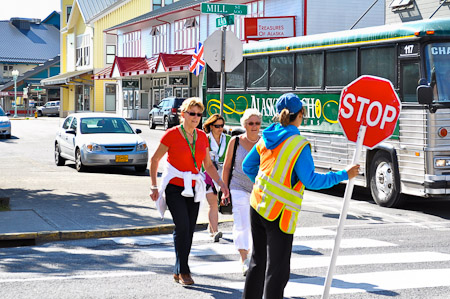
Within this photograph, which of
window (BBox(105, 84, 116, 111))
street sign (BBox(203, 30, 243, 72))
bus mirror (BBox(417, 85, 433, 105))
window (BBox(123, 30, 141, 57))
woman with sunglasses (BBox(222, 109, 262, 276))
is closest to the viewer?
woman with sunglasses (BBox(222, 109, 262, 276))

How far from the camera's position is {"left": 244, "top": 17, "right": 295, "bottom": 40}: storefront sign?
3288cm

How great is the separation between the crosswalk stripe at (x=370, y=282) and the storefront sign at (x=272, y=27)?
25472mm

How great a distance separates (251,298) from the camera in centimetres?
572

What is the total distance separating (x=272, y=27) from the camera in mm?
33656

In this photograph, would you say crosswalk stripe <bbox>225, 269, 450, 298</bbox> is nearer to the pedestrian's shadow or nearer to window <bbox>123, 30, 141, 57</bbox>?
the pedestrian's shadow

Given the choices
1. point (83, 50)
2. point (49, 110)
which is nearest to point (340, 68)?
point (83, 50)

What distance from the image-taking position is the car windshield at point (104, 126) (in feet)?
64.4

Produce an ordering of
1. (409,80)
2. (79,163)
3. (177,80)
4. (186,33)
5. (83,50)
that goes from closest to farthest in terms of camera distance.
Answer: (409,80), (79,163), (186,33), (177,80), (83,50)

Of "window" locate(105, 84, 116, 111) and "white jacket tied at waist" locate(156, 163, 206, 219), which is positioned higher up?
"window" locate(105, 84, 116, 111)

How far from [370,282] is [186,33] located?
3980cm

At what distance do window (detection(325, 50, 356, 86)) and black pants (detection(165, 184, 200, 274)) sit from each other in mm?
7841

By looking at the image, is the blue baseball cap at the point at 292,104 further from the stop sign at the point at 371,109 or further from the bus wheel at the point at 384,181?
the bus wheel at the point at 384,181

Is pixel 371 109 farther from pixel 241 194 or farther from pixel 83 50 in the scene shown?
pixel 83 50

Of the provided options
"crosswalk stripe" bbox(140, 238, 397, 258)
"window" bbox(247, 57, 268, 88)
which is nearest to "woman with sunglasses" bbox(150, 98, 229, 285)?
"crosswalk stripe" bbox(140, 238, 397, 258)
